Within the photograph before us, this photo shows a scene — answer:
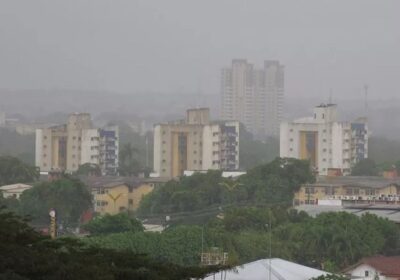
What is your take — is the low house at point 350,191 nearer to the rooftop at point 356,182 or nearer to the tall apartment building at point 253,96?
the rooftop at point 356,182

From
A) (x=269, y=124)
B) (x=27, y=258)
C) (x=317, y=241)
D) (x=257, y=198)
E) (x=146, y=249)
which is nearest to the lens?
(x=27, y=258)

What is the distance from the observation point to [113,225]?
2844 centimetres

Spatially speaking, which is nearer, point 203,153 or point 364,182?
point 364,182

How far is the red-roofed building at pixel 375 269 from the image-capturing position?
22.9 meters

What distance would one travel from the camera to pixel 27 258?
12148 millimetres

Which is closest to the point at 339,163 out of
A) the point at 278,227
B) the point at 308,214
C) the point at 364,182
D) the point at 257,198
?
the point at 364,182

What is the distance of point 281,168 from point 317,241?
43.5ft

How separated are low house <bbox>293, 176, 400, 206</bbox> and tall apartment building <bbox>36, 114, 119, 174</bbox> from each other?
1139 cm

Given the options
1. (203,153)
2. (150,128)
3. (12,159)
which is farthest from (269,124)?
(12,159)

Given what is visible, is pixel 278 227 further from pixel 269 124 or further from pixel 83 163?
pixel 269 124

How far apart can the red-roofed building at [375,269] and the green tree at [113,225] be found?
4.69 metres

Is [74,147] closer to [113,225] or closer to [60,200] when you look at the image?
[60,200]

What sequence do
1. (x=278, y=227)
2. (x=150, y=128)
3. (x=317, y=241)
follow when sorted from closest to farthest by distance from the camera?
1. (x=317, y=241)
2. (x=278, y=227)
3. (x=150, y=128)

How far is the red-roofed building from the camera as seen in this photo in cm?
2288
